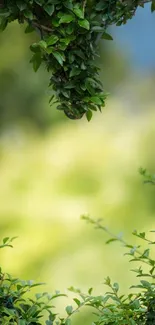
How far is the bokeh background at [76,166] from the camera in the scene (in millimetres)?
3439

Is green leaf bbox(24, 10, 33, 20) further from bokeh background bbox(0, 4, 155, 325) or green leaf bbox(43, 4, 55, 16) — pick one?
bokeh background bbox(0, 4, 155, 325)

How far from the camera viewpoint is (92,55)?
1.28 metres

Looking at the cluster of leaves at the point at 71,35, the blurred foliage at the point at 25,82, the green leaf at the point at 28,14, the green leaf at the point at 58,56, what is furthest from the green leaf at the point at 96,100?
the blurred foliage at the point at 25,82

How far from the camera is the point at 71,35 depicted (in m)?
1.21

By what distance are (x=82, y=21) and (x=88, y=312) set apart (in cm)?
239

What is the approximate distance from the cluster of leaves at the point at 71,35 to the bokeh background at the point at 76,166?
2181mm

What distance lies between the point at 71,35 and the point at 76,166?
2429 mm

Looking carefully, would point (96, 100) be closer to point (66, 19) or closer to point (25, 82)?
point (66, 19)

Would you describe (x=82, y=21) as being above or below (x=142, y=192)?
below

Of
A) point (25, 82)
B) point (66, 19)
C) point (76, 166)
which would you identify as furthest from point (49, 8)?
point (25, 82)

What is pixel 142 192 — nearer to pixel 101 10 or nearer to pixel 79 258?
pixel 79 258

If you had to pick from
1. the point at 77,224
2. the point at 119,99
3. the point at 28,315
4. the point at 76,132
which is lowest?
the point at 28,315

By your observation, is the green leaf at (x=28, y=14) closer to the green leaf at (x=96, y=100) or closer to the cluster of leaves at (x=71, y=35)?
the cluster of leaves at (x=71, y=35)

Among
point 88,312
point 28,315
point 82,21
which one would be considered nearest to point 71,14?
point 82,21
